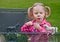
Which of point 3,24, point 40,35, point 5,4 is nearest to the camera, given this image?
point 40,35

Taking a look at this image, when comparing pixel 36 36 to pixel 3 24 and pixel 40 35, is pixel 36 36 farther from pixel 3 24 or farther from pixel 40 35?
pixel 3 24

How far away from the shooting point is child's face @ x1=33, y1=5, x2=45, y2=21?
8.16ft

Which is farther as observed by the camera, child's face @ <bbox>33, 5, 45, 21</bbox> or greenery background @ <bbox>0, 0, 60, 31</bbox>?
greenery background @ <bbox>0, 0, 60, 31</bbox>

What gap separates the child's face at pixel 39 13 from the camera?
2488mm

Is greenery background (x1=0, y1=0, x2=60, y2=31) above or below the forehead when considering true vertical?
below

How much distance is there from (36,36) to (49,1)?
3.29 metres

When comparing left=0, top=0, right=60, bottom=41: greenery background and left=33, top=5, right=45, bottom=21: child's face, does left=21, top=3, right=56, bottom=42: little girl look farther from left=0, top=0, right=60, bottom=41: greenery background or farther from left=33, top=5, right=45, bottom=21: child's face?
left=0, top=0, right=60, bottom=41: greenery background

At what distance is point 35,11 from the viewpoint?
2504 millimetres

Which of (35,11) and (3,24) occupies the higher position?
(35,11)

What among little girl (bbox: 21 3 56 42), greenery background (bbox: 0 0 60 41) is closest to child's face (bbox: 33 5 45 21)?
little girl (bbox: 21 3 56 42)

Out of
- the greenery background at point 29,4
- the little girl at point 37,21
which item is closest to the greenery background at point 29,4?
the greenery background at point 29,4

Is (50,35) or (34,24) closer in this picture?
(50,35)

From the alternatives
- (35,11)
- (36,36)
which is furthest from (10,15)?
(36,36)

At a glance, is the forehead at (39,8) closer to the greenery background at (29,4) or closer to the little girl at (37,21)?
the little girl at (37,21)
